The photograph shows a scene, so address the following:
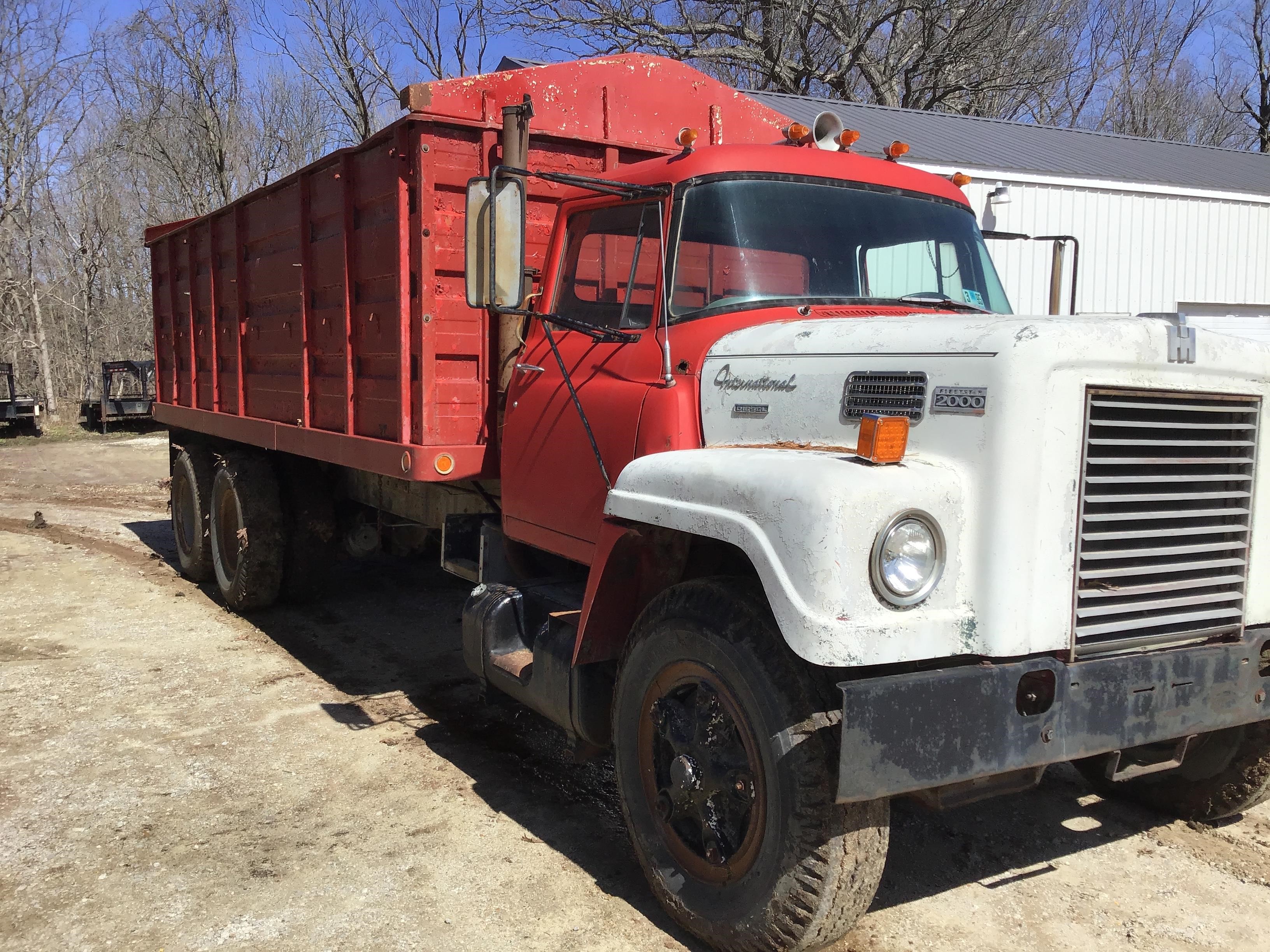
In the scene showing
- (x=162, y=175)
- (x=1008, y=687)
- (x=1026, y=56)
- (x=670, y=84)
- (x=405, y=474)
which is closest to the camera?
(x=1008, y=687)

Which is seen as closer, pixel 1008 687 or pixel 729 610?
pixel 1008 687

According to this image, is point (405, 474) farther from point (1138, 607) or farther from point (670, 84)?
point (1138, 607)

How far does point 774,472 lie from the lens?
2.84 metres

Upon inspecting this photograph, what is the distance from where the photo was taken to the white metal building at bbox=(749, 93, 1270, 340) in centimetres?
1294

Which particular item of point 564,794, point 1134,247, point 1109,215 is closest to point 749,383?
point 564,794

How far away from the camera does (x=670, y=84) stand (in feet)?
17.2

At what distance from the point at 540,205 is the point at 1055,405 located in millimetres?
2900

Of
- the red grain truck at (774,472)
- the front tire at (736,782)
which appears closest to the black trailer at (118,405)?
the red grain truck at (774,472)

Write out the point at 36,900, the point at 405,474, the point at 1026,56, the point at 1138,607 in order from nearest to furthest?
the point at 1138,607, the point at 36,900, the point at 405,474, the point at 1026,56

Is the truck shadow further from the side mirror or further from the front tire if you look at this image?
the side mirror

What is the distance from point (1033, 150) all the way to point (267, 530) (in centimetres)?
1243

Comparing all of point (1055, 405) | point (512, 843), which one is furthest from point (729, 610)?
point (512, 843)

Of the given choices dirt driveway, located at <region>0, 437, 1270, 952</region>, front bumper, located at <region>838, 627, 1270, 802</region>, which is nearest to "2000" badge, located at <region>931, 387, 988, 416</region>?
front bumper, located at <region>838, 627, 1270, 802</region>

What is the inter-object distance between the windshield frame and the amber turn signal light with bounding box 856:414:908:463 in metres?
0.99
